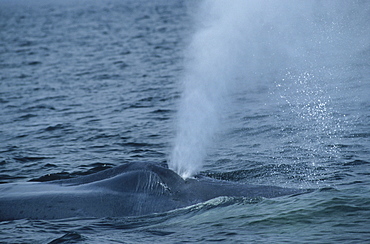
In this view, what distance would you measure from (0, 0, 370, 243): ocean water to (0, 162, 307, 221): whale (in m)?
0.22

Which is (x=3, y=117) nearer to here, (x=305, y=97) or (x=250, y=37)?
(x=305, y=97)

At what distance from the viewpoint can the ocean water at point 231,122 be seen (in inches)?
384

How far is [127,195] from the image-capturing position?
1046 cm

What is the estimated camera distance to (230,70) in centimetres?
2923

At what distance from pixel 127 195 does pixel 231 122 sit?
8.86 meters

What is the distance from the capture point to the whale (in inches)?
408

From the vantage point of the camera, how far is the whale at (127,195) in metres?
10.4

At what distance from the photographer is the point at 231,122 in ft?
61.9

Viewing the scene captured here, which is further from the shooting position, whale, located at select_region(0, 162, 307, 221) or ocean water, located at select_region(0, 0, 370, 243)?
whale, located at select_region(0, 162, 307, 221)

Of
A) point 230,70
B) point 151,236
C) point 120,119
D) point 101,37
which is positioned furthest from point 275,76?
point 101,37

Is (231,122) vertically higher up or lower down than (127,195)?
higher up

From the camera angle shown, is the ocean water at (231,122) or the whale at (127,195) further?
the whale at (127,195)

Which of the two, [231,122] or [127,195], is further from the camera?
[231,122]

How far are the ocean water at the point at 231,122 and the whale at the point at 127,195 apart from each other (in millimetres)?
215
